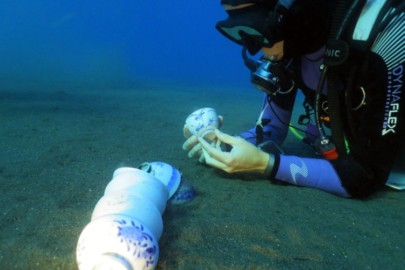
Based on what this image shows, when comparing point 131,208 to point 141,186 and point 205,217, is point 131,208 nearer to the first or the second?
point 141,186

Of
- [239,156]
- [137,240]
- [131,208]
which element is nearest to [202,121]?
[239,156]

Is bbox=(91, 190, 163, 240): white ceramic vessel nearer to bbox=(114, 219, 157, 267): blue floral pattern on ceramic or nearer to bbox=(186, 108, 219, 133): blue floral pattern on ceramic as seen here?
bbox=(114, 219, 157, 267): blue floral pattern on ceramic

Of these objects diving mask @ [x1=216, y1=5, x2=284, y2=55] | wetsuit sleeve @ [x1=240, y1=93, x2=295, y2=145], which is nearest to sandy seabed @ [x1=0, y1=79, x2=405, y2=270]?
wetsuit sleeve @ [x1=240, y1=93, x2=295, y2=145]

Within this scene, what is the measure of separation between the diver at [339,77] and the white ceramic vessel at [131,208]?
1.14 meters

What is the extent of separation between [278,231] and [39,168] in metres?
2.31

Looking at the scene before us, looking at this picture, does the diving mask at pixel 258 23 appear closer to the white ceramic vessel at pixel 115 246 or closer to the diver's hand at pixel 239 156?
the diver's hand at pixel 239 156

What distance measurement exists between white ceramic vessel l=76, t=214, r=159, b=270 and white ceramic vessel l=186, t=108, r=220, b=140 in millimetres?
1590

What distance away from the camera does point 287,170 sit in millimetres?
2432

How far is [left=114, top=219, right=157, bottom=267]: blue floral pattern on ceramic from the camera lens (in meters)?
1.09

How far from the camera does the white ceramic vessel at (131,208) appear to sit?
51.1 inches

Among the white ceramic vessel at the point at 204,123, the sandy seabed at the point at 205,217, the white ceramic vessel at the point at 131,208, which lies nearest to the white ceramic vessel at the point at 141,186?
the white ceramic vessel at the point at 131,208

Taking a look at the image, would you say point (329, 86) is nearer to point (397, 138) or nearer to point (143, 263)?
point (397, 138)

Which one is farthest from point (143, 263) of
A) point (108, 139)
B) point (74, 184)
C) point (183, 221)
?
point (108, 139)

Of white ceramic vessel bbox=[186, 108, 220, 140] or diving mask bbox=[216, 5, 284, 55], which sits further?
white ceramic vessel bbox=[186, 108, 220, 140]
